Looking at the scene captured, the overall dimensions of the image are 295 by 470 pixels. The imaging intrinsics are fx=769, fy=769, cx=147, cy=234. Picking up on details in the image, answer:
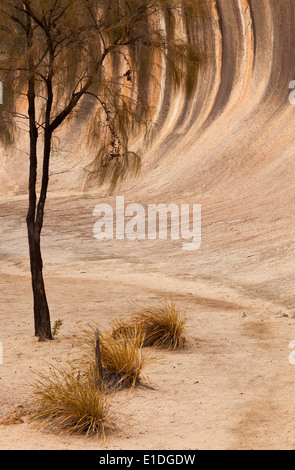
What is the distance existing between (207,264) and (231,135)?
1321 centimetres

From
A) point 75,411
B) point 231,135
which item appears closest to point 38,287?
point 75,411

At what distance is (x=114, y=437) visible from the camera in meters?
7.30

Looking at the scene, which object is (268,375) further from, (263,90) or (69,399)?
(263,90)

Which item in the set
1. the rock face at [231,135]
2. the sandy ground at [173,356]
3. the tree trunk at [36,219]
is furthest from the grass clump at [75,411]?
the rock face at [231,135]

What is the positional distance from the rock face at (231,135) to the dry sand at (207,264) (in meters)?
0.06

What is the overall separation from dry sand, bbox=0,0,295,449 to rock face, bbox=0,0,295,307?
61mm

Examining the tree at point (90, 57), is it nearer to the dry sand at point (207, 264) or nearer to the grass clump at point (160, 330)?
the grass clump at point (160, 330)

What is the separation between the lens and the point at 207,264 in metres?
19.9

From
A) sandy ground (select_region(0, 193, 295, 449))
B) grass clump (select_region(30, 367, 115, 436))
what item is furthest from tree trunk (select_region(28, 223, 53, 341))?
grass clump (select_region(30, 367, 115, 436))

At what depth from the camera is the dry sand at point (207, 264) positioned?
26.3ft

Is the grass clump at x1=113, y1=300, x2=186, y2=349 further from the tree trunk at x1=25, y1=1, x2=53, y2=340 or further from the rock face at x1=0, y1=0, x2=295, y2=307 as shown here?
the rock face at x1=0, y1=0, x2=295, y2=307

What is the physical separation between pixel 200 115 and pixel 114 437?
92.2 ft

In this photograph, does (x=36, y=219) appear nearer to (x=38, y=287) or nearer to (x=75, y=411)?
(x=38, y=287)

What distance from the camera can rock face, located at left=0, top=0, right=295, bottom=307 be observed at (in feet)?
88.3
